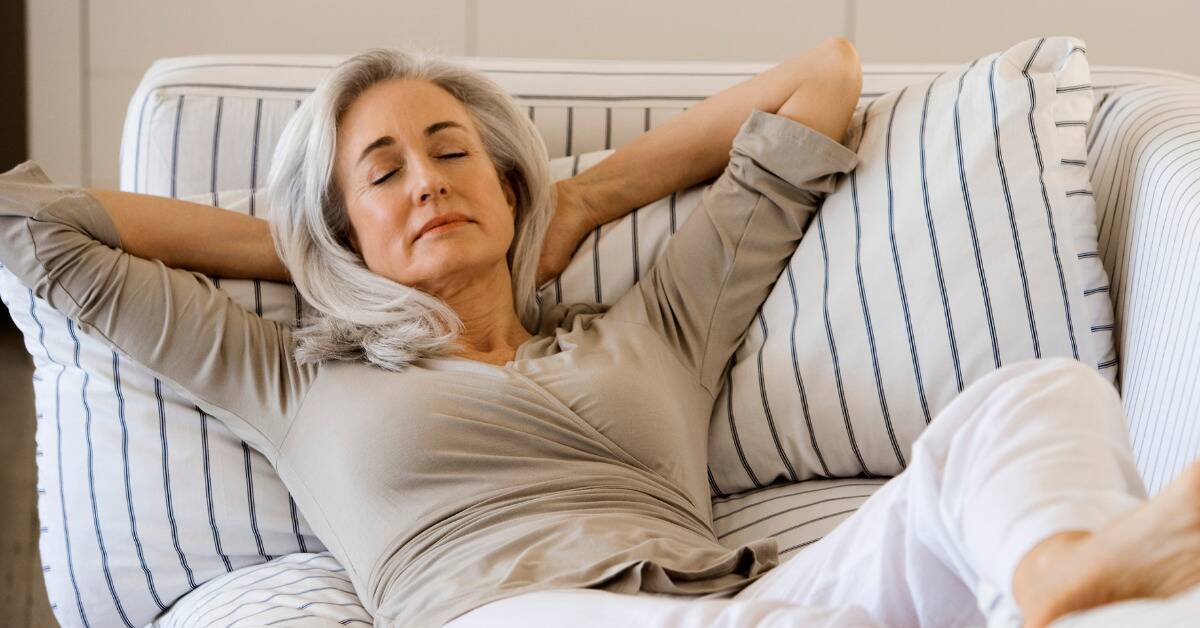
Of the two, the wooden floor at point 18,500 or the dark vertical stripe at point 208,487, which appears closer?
the dark vertical stripe at point 208,487

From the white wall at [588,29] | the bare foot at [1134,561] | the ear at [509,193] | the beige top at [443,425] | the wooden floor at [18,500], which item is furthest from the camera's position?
the white wall at [588,29]

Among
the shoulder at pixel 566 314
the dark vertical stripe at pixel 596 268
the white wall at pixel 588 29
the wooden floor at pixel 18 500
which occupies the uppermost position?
the white wall at pixel 588 29

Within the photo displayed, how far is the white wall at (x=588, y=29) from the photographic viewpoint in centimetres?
318

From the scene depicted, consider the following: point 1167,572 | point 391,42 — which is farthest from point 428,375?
point 391,42

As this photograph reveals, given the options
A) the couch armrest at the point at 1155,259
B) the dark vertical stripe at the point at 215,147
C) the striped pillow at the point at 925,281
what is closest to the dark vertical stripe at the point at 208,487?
the dark vertical stripe at the point at 215,147

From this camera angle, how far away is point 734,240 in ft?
5.11

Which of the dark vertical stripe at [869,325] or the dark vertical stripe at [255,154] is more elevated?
the dark vertical stripe at [255,154]

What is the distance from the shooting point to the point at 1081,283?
145cm

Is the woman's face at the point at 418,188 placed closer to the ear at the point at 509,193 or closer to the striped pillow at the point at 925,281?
the ear at the point at 509,193

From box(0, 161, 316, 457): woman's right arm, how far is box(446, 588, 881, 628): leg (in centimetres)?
42

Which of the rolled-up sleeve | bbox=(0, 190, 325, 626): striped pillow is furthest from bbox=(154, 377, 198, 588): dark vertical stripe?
the rolled-up sleeve

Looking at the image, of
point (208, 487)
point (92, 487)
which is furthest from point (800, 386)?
point (92, 487)

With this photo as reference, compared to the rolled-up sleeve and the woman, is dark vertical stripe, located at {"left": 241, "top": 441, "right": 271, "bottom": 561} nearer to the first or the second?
the woman

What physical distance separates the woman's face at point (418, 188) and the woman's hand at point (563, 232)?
0.10 m
